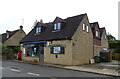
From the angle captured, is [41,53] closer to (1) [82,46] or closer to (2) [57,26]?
(2) [57,26]

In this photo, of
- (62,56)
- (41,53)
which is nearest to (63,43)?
(62,56)

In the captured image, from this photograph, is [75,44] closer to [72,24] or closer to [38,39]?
[72,24]

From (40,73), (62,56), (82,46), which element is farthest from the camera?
(82,46)

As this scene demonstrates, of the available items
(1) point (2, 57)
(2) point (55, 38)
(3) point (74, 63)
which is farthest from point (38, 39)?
(1) point (2, 57)

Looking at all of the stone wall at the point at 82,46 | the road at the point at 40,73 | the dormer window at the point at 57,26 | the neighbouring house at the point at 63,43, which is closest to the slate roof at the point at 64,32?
the neighbouring house at the point at 63,43

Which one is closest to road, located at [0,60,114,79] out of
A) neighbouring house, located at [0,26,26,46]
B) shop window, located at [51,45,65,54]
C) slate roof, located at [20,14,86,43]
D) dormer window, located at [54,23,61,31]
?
shop window, located at [51,45,65,54]

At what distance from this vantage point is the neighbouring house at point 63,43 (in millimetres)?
17812

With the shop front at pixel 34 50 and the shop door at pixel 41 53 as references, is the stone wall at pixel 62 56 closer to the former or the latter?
the shop door at pixel 41 53

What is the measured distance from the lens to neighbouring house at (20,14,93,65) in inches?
701

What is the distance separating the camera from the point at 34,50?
2231 centimetres

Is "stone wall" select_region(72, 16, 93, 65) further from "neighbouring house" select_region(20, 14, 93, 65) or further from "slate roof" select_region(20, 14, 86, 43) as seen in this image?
"slate roof" select_region(20, 14, 86, 43)

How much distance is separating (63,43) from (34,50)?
627 cm

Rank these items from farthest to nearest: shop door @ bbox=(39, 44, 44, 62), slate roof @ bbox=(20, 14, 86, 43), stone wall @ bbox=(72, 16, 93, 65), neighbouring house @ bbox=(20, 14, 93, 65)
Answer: shop door @ bbox=(39, 44, 44, 62)
slate roof @ bbox=(20, 14, 86, 43)
stone wall @ bbox=(72, 16, 93, 65)
neighbouring house @ bbox=(20, 14, 93, 65)

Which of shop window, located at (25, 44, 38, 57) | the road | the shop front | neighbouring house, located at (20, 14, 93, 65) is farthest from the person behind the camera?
shop window, located at (25, 44, 38, 57)
